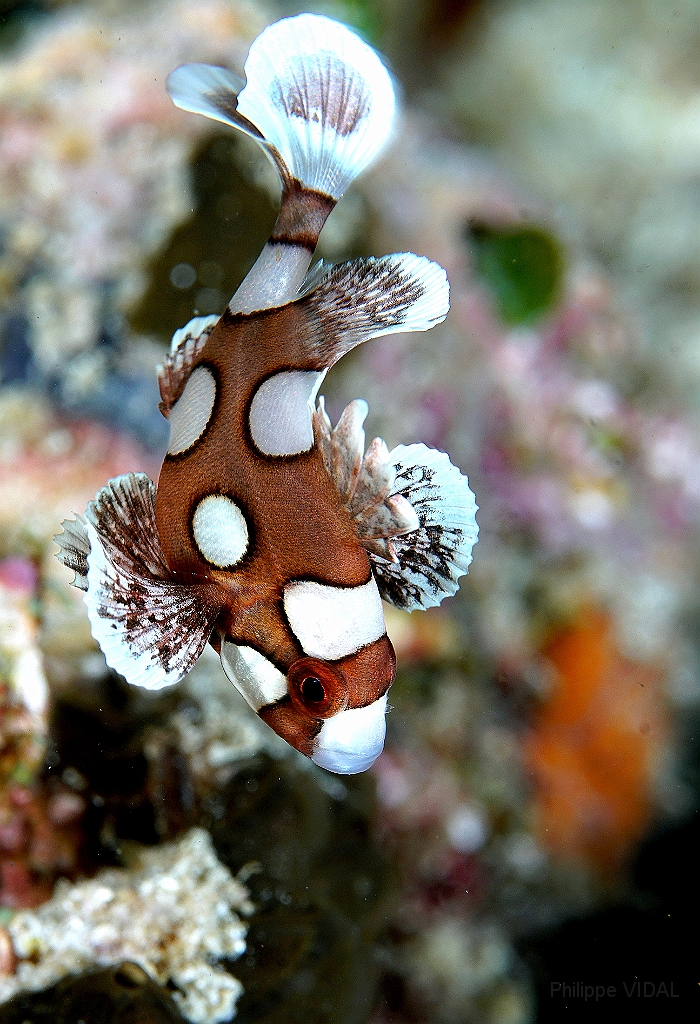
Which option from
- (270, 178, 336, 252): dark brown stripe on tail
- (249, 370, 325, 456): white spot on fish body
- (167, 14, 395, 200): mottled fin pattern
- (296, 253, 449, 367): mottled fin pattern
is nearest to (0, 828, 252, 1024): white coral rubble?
(249, 370, 325, 456): white spot on fish body

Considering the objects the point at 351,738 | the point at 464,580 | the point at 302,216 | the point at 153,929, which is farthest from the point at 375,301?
the point at 464,580

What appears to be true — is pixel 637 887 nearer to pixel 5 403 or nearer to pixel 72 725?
pixel 72 725

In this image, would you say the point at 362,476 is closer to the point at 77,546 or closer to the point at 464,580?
the point at 77,546

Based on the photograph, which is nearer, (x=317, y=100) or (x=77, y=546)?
(x=317, y=100)

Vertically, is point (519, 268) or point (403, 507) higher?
point (403, 507)

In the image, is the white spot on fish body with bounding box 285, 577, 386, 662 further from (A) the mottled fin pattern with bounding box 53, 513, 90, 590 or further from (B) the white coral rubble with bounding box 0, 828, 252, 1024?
(B) the white coral rubble with bounding box 0, 828, 252, 1024

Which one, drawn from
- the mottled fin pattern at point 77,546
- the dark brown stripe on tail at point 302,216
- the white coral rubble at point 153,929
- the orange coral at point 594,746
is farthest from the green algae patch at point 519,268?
the white coral rubble at point 153,929

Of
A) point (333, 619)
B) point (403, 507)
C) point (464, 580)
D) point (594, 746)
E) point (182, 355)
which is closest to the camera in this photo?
point (403, 507)

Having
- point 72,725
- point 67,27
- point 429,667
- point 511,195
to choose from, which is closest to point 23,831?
point 72,725
